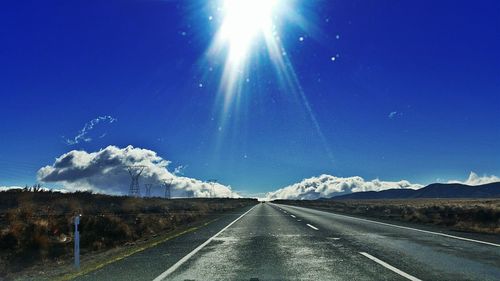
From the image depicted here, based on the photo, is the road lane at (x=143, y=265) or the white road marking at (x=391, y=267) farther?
the road lane at (x=143, y=265)

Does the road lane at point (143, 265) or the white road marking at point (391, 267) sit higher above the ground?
the road lane at point (143, 265)

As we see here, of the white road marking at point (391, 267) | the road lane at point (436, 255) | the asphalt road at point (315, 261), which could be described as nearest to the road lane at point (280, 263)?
the asphalt road at point (315, 261)

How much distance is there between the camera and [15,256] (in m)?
13.4

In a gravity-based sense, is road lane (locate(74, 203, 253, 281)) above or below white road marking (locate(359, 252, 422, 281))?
above

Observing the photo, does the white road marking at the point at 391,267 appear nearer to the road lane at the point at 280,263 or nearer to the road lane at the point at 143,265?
the road lane at the point at 280,263

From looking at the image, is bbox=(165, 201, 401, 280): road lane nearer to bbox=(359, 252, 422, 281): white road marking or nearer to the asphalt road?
the asphalt road

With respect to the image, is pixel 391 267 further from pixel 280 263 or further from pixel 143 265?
pixel 143 265

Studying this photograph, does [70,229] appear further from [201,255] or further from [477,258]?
[477,258]

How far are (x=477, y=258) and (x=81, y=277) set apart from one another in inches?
347

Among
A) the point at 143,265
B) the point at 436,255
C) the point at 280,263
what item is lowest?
the point at 436,255

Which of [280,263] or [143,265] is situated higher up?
[143,265]

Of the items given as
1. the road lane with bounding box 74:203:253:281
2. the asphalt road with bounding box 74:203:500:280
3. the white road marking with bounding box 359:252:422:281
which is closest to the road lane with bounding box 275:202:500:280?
the asphalt road with bounding box 74:203:500:280

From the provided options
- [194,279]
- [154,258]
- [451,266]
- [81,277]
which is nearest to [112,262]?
[154,258]

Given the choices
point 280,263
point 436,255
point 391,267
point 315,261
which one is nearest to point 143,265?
point 280,263
